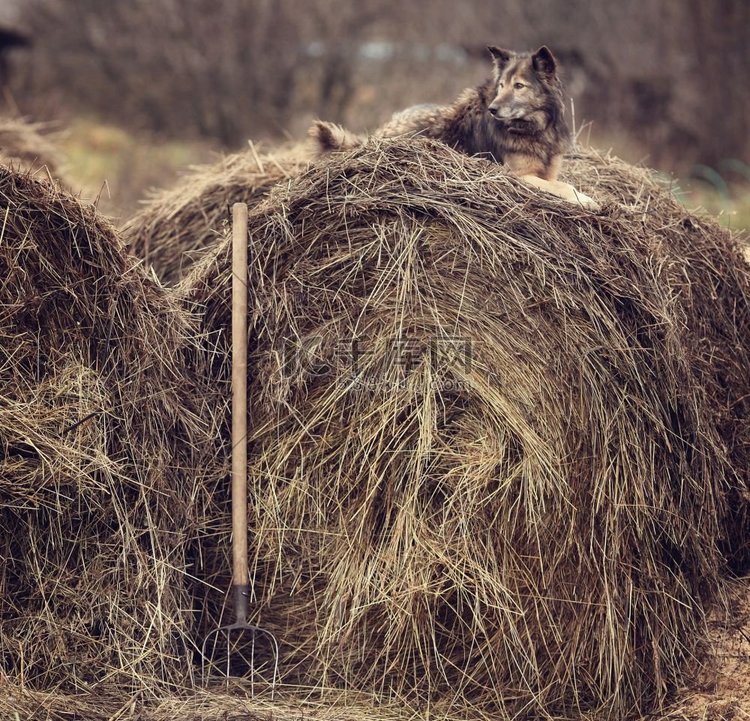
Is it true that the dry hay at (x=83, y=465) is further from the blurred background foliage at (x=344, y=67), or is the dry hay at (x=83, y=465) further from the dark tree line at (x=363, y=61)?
the dark tree line at (x=363, y=61)

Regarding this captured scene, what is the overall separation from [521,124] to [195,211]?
210cm

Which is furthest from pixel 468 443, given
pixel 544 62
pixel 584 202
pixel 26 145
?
pixel 26 145

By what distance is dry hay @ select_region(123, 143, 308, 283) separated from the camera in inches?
233

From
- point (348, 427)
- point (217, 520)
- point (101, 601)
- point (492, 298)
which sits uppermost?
point (492, 298)

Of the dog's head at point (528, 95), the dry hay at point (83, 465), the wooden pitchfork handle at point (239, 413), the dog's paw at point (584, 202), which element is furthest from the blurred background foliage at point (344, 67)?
the dry hay at point (83, 465)

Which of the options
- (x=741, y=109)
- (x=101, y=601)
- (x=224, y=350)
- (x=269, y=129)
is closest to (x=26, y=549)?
(x=101, y=601)

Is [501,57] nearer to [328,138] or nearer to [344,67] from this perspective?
[328,138]

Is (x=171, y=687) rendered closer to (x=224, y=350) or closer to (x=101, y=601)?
(x=101, y=601)

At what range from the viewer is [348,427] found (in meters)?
4.21

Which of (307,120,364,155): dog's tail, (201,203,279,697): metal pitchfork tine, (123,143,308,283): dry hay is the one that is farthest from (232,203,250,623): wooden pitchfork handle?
(123,143,308,283): dry hay

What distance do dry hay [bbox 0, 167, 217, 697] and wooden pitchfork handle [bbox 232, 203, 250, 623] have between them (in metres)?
0.19

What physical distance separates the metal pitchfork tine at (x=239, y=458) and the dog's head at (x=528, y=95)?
4.00ft

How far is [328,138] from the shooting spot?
489 centimetres

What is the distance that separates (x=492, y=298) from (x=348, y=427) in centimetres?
74
